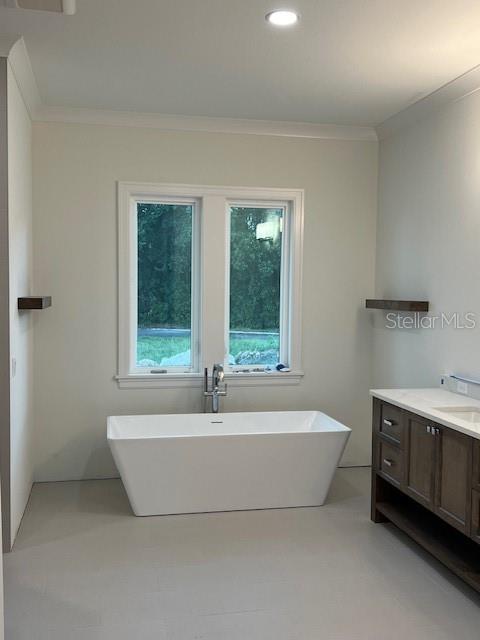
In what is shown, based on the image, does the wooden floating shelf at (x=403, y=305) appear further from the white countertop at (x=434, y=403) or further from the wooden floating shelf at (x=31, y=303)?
the wooden floating shelf at (x=31, y=303)

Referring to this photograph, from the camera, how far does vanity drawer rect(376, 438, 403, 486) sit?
12.1ft

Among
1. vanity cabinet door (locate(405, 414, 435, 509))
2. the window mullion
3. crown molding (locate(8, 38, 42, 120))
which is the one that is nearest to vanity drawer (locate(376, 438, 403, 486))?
vanity cabinet door (locate(405, 414, 435, 509))

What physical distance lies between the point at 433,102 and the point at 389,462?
7.68 ft

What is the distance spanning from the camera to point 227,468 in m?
4.09

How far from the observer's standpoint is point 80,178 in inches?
184

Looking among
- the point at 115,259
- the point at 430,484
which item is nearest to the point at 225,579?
the point at 430,484

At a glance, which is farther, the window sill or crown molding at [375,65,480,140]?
the window sill

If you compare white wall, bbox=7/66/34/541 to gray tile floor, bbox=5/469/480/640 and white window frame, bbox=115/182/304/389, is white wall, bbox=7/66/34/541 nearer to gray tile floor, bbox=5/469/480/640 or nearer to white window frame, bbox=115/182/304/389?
gray tile floor, bbox=5/469/480/640

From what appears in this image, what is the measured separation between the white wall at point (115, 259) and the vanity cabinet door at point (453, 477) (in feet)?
6.51

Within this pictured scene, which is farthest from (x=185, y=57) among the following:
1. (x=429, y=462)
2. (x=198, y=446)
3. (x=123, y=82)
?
(x=429, y=462)

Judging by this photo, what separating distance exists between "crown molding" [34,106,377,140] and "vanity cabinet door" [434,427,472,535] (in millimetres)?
2699

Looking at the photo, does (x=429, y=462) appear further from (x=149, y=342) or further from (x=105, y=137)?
(x=105, y=137)

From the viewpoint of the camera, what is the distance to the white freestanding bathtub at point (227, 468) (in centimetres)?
395

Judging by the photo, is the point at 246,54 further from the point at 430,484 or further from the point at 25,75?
the point at 430,484
